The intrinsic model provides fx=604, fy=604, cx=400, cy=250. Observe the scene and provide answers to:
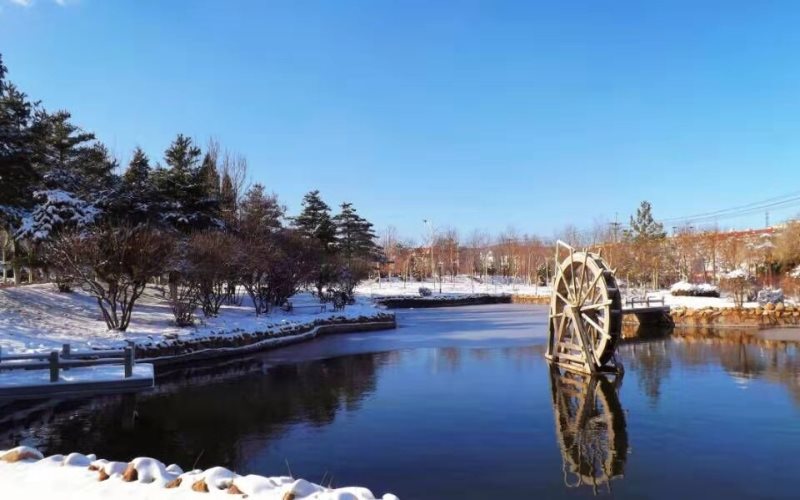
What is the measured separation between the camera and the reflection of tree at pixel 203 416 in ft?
32.2

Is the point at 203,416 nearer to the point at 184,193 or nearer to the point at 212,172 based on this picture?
the point at 184,193

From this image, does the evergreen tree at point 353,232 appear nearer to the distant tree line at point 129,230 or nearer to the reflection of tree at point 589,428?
the distant tree line at point 129,230

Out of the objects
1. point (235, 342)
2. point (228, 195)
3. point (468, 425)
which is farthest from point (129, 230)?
point (228, 195)

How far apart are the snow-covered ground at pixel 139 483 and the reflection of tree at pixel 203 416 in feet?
9.12

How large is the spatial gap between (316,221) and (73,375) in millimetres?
34437

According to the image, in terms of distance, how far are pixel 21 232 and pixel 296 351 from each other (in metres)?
10.4

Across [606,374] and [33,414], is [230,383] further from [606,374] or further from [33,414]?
[606,374]

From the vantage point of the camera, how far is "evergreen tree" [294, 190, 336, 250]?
46.7 meters

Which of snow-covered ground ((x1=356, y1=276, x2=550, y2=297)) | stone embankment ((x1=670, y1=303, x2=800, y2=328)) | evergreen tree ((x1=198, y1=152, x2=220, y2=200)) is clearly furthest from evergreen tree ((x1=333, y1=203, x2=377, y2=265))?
stone embankment ((x1=670, y1=303, x2=800, y2=328))

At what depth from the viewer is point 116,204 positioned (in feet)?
78.8

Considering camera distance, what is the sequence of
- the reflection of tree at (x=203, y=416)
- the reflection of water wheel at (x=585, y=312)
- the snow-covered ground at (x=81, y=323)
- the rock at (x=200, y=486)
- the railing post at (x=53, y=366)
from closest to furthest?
the rock at (x=200, y=486)
the reflection of tree at (x=203, y=416)
the railing post at (x=53, y=366)
the reflection of water wheel at (x=585, y=312)
the snow-covered ground at (x=81, y=323)

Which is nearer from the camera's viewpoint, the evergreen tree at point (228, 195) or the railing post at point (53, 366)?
the railing post at point (53, 366)

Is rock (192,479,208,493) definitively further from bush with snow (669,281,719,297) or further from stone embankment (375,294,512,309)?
stone embankment (375,294,512,309)

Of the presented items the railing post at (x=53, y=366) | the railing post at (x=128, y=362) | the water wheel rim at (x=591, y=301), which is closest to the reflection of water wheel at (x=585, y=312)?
the water wheel rim at (x=591, y=301)
